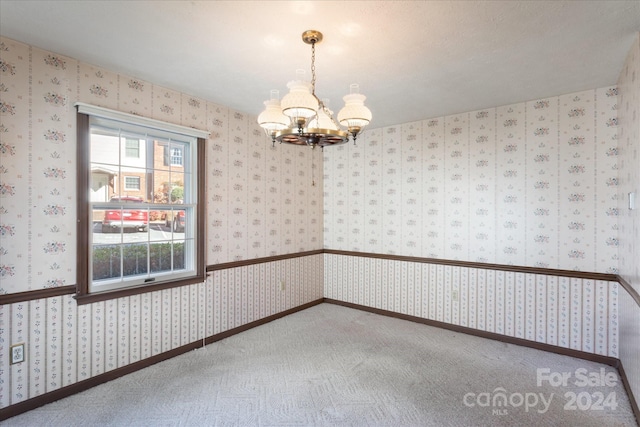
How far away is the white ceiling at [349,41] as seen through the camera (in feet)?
6.27

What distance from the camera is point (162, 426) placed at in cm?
217

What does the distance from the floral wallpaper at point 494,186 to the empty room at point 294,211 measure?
0.02m

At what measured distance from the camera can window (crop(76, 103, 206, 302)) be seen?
8.69 feet

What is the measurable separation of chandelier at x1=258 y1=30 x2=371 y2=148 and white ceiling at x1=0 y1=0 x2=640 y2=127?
0.99 ft

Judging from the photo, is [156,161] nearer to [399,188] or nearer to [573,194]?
[399,188]

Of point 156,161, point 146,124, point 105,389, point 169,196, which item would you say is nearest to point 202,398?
point 105,389

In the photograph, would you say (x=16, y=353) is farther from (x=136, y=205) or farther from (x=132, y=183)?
(x=132, y=183)

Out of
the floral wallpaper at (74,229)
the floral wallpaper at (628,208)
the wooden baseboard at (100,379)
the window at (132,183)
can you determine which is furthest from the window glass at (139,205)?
the floral wallpaper at (628,208)

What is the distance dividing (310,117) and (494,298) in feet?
9.95

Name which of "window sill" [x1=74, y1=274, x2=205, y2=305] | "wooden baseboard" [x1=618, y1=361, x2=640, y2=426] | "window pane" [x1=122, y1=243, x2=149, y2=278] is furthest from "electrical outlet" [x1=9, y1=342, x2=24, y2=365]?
"wooden baseboard" [x1=618, y1=361, x2=640, y2=426]

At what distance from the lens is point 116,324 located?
110 inches

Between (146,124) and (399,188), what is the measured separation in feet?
10.0

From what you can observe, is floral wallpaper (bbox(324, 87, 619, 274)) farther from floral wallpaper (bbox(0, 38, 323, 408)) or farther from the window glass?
the window glass

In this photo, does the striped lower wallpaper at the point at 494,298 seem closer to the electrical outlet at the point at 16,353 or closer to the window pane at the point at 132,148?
the window pane at the point at 132,148
